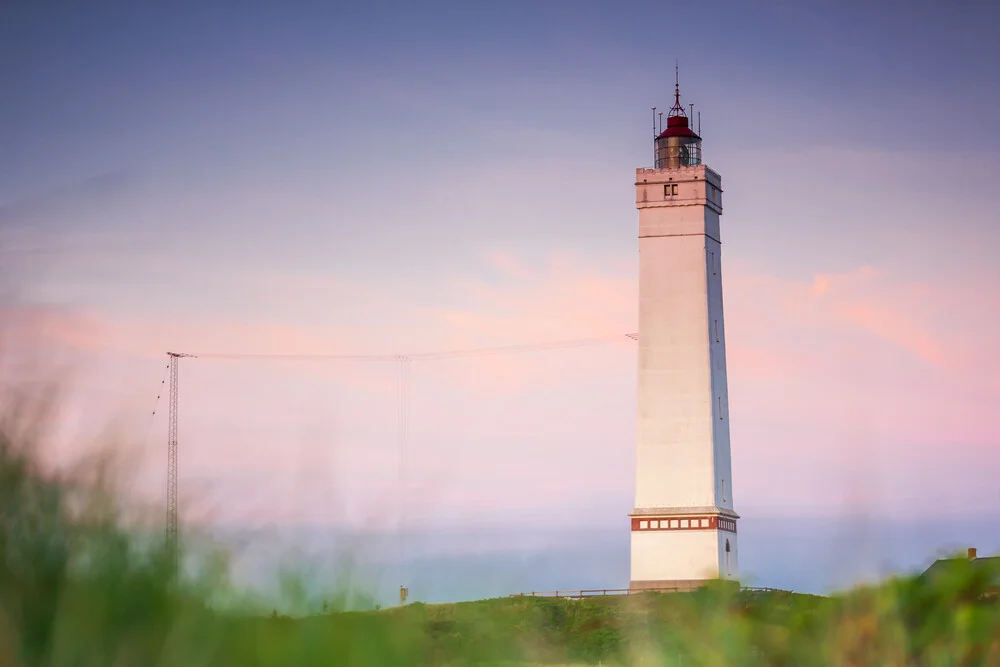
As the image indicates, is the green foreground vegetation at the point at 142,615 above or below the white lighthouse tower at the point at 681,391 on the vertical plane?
below

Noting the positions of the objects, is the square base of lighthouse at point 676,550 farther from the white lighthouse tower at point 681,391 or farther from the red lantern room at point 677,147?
the red lantern room at point 677,147

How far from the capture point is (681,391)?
38156 mm

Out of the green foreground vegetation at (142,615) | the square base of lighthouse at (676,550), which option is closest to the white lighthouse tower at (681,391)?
the square base of lighthouse at (676,550)

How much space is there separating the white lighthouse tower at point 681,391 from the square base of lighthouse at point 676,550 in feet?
0.08

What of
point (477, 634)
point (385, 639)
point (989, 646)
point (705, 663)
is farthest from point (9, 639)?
point (989, 646)

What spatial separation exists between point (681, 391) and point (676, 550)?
13.6 feet

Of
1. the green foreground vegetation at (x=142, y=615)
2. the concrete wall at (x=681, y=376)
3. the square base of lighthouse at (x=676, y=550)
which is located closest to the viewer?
the green foreground vegetation at (x=142, y=615)

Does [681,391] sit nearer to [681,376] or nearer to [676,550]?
[681,376]

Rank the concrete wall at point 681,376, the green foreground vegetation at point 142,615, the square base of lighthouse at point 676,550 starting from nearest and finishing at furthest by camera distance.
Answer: the green foreground vegetation at point 142,615 < the square base of lighthouse at point 676,550 < the concrete wall at point 681,376

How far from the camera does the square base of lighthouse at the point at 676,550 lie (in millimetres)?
37031

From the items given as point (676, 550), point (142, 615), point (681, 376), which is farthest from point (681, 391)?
point (142, 615)

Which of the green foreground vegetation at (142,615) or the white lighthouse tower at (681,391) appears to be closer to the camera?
the green foreground vegetation at (142,615)

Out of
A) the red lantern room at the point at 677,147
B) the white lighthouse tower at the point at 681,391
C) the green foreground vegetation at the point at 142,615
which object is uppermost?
the red lantern room at the point at 677,147

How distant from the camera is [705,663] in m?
8.66
